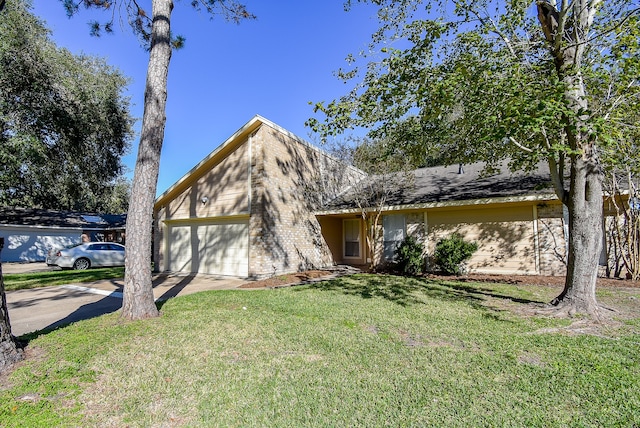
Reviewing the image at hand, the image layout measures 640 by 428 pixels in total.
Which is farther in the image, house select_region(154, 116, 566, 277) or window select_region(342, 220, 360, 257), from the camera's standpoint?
window select_region(342, 220, 360, 257)

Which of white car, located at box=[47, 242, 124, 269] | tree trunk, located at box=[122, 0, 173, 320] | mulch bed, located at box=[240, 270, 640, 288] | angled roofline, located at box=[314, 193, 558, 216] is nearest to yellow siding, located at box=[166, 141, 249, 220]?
mulch bed, located at box=[240, 270, 640, 288]

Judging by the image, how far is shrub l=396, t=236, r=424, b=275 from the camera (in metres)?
11.5

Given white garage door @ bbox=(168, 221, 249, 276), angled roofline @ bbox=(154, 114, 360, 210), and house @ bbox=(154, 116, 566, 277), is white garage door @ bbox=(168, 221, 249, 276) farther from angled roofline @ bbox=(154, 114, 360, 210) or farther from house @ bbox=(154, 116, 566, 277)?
angled roofline @ bbox=(154, 114, 360, 210)

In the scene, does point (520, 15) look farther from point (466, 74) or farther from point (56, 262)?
point (56, 262)

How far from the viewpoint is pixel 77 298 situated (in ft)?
26.7

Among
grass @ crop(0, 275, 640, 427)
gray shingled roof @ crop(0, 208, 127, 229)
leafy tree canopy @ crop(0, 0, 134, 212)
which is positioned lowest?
grass @ crop(0, 275, 640, 427)

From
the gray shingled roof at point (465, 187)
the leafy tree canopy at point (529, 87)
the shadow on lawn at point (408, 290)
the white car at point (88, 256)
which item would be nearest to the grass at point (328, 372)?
the shadow on lawn at point (408, 290)

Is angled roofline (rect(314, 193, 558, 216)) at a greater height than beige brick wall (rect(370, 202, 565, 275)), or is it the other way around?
angled roofline (rect(314, 193, 558, 216))

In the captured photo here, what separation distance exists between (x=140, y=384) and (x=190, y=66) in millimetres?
10629

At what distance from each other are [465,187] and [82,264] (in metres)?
18.5

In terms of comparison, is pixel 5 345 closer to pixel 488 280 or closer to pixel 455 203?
pixel 488 280

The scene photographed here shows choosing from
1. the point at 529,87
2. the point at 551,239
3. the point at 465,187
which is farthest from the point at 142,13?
the point at 551,239

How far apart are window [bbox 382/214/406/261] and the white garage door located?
568 cm

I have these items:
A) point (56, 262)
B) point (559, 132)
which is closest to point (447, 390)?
point (559, 132)
